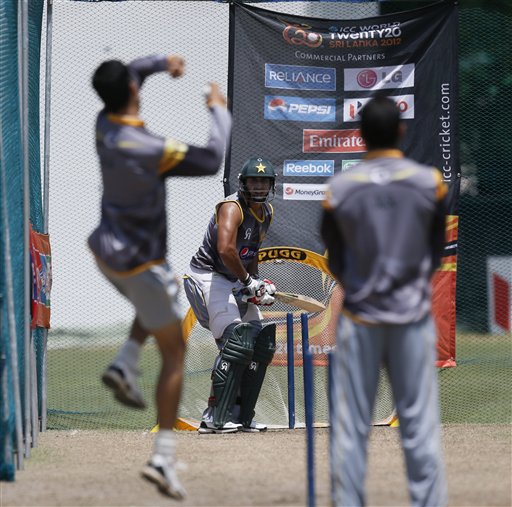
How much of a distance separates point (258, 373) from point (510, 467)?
274 cm

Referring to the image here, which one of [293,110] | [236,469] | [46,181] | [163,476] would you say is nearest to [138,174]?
[163,476]

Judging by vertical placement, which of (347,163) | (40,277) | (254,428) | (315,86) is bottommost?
(254,428)

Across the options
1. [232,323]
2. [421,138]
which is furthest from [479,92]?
[232,323]

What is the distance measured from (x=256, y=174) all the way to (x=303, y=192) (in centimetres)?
97

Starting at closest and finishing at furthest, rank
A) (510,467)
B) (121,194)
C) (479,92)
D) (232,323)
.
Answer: (121,194)
(510,467)
(232,323)
(479,92)

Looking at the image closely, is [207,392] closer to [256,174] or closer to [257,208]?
[257,208]

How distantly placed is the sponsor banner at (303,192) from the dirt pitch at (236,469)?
2.01 m

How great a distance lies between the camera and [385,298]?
5.00m

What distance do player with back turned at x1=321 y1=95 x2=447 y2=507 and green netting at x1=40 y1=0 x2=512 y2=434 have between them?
5108 millimetres

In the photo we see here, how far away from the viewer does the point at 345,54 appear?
1027 centimetres

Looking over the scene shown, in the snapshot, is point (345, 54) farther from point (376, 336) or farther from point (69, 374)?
point (69, 374)

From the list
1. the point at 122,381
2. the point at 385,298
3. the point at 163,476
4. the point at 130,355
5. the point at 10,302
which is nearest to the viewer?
the point at 385,298

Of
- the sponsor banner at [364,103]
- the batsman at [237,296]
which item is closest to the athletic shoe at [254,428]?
the batsman at [237,296]

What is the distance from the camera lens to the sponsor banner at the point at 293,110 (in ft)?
33.6
